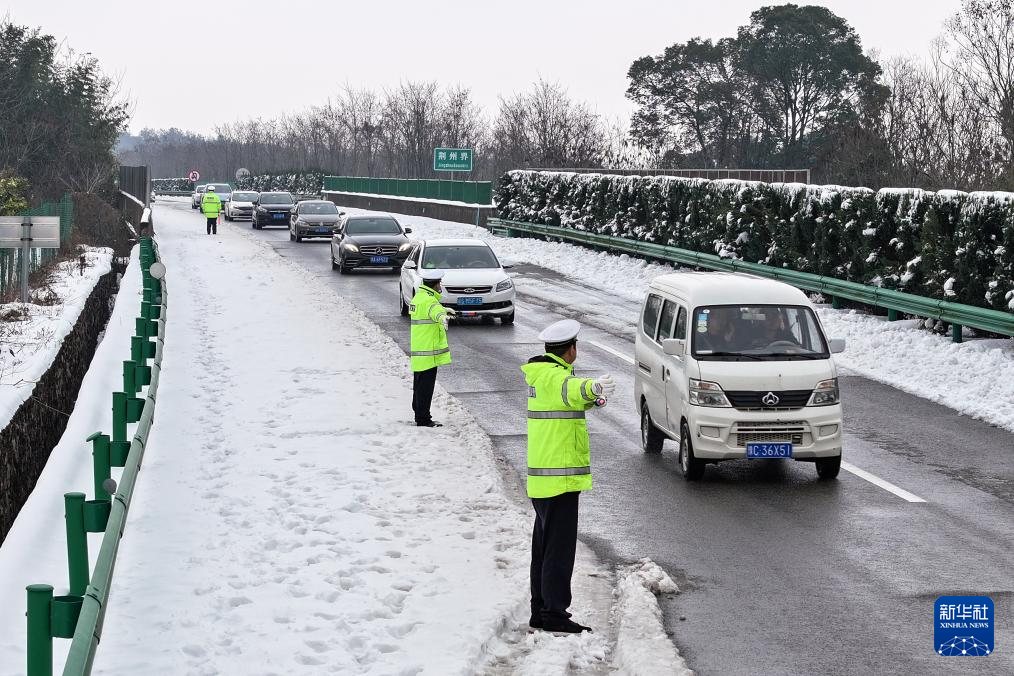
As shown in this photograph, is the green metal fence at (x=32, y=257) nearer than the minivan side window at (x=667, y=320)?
No

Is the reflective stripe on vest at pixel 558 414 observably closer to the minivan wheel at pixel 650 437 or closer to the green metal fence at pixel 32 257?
the minivan wheel at pixel 650 437

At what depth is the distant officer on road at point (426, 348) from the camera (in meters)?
14.6

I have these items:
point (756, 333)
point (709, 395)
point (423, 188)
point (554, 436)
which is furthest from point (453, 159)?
point (554, 436)

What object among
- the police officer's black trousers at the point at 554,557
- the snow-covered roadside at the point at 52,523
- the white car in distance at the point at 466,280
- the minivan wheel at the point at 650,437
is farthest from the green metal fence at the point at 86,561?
the white car in distance at the point at 466,280

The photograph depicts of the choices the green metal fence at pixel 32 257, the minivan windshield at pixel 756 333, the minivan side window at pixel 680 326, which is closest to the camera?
the minivan windshield at pixel 756 333

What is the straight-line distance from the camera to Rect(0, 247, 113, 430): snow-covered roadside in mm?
15725

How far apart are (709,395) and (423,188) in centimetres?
6023

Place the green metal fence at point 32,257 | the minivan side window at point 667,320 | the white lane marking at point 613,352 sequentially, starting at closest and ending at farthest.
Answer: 1. the minivan side window at point 667,320
2. the white lane marking at point 613,352
3. the green metal fence at point 32,257

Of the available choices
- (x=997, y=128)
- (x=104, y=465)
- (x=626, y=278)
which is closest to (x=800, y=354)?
(x=104, y=465)

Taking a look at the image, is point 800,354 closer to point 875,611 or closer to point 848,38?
point 875,611

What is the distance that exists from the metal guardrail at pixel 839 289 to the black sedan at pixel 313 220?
10.1m

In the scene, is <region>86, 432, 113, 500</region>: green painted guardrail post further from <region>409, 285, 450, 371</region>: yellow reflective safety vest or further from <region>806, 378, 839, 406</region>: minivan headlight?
<region>806, 378, 839, 406</region>: minivan headlight

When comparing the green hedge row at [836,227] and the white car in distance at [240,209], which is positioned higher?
the green hedge row at [836,227]

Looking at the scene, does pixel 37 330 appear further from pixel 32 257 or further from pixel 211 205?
pixel 211 205
